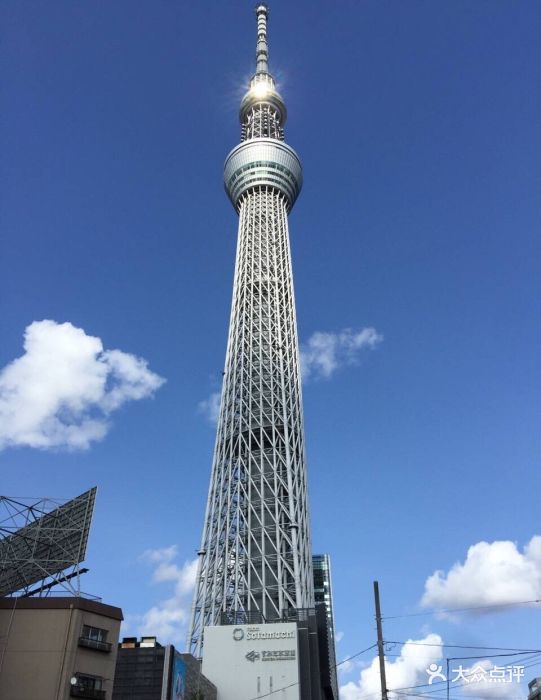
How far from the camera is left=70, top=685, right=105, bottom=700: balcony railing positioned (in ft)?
129

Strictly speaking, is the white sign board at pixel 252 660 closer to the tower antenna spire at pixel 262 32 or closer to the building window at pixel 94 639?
the building window at pixel 94 639

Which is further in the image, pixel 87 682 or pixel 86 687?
pixel 87 682

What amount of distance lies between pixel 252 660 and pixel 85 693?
2582cm

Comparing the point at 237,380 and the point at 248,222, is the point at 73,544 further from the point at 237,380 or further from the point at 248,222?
the point at 248,222

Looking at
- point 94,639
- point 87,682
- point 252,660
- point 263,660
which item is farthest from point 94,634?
point 263,660

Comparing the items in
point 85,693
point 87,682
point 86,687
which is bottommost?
point 85,693

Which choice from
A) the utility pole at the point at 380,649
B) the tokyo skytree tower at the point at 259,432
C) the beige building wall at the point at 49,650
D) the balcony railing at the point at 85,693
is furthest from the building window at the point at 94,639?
the tokyo skytree tower at the point at 259,432

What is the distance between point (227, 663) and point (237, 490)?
26.0 m

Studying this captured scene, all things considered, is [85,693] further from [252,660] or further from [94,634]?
[252,660]

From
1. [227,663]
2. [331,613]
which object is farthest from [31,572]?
[331,613]

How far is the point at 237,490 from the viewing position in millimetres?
85500

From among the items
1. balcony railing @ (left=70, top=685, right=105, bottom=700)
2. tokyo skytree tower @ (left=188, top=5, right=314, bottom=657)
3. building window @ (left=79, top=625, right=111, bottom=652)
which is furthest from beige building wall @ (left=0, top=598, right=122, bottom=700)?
tokyo skytree tower @ (left=188, top=5, right=314, bottom=657)

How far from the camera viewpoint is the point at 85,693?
39656 mm

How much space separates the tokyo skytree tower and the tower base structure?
25.0 ft
